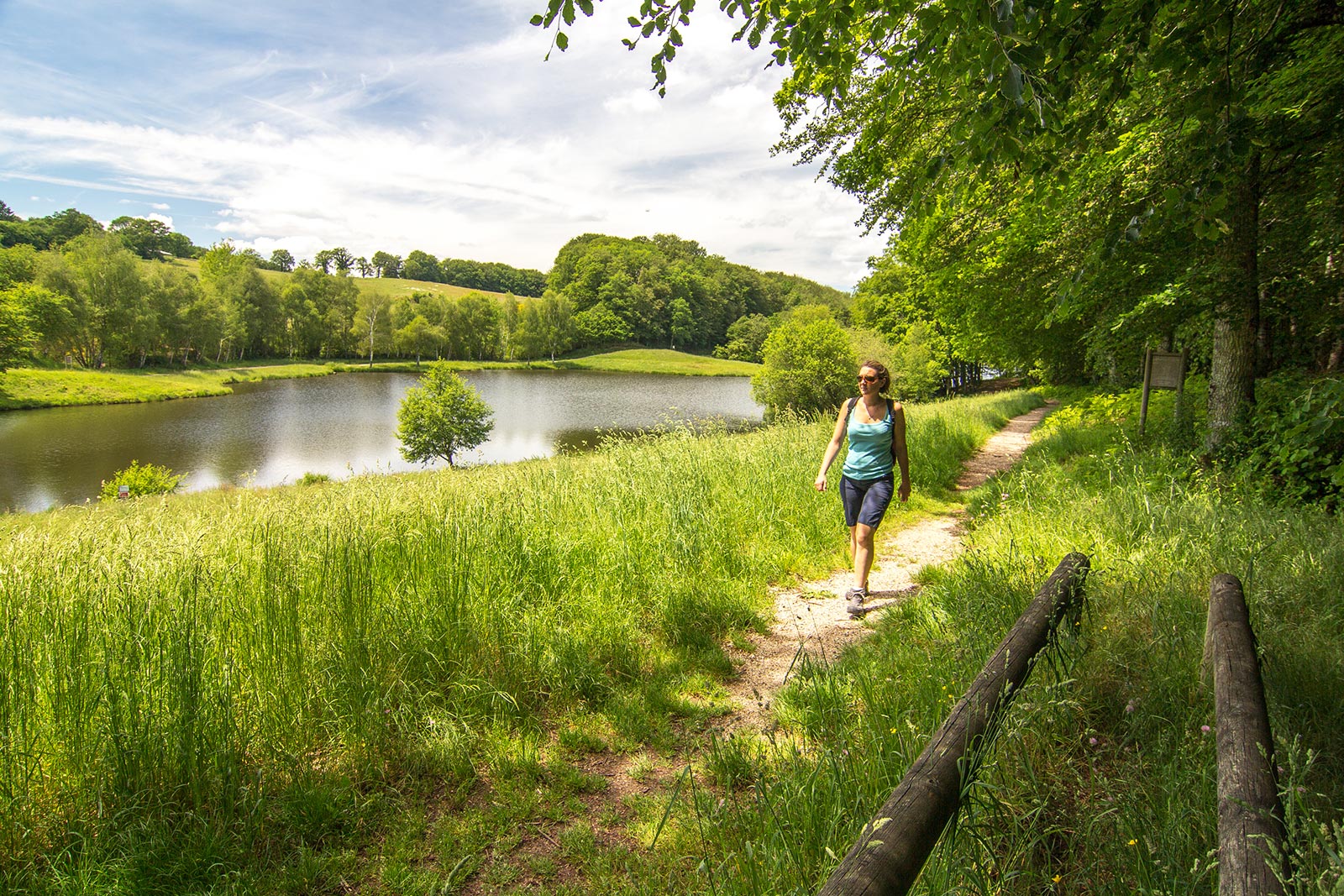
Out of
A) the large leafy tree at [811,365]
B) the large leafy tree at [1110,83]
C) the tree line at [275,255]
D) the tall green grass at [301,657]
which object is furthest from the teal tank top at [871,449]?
the tree line at [275,255]

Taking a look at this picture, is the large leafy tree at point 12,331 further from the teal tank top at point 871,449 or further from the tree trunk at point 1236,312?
the tree trunk at point 1236,312

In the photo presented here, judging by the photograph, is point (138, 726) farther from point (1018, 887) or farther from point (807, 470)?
point (807, 470)

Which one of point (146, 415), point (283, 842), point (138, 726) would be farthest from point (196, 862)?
point (146, 415)

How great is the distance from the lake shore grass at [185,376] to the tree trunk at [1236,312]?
57.6 m

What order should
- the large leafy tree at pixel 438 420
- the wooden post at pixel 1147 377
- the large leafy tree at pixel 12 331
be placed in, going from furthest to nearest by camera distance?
the large leafy tree at pixel 12 331, the large leafy tree at pixel 438 420, the wooden post at pixel 1147 377

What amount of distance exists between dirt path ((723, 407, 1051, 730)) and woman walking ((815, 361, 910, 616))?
0.30 meters

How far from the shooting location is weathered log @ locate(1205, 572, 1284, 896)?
47.1 inches

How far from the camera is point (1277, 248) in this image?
268 inches

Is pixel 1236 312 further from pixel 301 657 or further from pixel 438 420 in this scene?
pixel 438 420

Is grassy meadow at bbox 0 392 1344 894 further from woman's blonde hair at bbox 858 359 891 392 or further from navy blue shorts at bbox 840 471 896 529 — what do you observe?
woman's blonde hair at bbox 858 359 891 392

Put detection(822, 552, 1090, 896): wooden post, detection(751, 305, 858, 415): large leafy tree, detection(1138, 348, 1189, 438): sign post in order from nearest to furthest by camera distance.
→ 1. detection(822, 552, 1090, 896): wooden post
2. detection(1138, 348, 1189, 438): sign post
3. detection(751, 305, 858, 415): large leafy tree

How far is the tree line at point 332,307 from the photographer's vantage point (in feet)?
168

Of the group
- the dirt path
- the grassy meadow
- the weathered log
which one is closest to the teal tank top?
the grassy meadow

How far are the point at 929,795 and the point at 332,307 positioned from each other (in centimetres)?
9211
